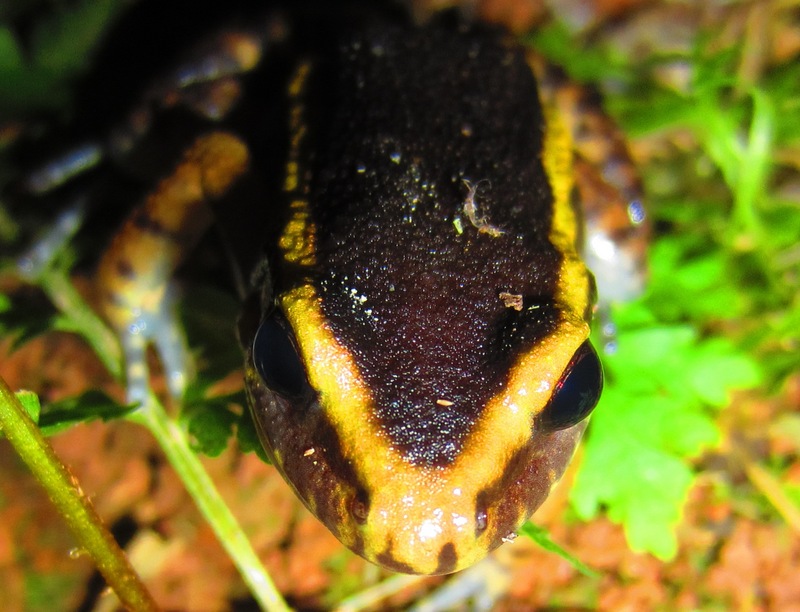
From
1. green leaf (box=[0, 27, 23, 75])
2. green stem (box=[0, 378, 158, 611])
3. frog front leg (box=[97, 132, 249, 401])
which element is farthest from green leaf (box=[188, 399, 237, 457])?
green leaf (box=[0, 27, 23, 75])

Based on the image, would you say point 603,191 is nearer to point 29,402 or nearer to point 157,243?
point 157,243

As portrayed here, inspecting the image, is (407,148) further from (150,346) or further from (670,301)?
(150,346)

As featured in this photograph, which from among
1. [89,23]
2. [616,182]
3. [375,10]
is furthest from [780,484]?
[89,23]

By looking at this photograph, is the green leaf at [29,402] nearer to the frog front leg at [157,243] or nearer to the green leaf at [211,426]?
the green leaf at [211,426]

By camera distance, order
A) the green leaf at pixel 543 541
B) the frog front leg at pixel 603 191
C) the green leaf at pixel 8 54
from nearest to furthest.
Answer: the green leaf at pixel 543 541, the frog front leg at pixel 603 191, the green leaf at pixel 8 54

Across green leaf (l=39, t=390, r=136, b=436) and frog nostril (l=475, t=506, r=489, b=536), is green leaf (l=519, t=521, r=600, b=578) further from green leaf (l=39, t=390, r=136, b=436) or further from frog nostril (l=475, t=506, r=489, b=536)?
green leaf (l=39, t=390, r=136, b=436)

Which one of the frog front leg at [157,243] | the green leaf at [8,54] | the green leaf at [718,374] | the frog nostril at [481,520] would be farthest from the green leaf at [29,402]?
the green leaf at [8,54]
